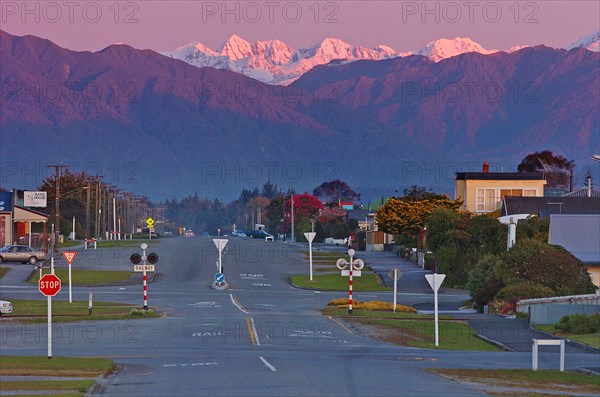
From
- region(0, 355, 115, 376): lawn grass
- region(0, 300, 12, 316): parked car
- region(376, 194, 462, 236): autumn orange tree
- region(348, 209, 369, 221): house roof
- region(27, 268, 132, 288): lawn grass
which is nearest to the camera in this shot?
region(0, 355, 115, 376): lawn grass

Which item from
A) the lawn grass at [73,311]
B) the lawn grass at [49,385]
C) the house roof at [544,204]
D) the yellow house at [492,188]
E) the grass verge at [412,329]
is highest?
the yellow house at [492,188]

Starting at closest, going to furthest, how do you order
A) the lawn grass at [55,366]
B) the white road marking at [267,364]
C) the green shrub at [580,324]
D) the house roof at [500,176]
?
the lawn grass at [55,366]
the white road marking at [267,364]
the green shrub at [580,324]
the house roof at [500,176]

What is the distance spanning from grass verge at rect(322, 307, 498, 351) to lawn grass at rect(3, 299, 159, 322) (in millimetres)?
9225

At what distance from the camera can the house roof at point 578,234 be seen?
218ft

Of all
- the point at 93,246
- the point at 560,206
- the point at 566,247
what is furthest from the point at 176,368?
the point at 93,246

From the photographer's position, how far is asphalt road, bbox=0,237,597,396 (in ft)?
84.8

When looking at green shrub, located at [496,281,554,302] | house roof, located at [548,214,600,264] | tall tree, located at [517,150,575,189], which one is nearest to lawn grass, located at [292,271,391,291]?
house roof, located at [548,214,600,264]

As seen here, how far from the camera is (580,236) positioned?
67062 mm

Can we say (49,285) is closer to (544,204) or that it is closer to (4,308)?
(4,308)

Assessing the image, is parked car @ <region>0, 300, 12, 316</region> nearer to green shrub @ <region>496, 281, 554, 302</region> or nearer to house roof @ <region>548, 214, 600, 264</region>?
green shrub @ <region>496, 281, 554, 302</region>

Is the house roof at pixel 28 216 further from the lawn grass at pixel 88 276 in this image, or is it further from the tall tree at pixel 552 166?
the tall tree at pixel 552 166

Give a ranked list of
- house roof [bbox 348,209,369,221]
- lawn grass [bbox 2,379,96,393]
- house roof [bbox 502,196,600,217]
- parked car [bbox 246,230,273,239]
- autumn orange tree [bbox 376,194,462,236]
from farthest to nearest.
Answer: house roof [bbox 348,209,369,221], parked car [bbox 246,230,273,239], autumn orange tree [bbox 376,194,462,236], house roof [bbox 502,196,600,217], lawn grass [bbox 2,379,96,393]

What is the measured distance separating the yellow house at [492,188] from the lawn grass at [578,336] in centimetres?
6337

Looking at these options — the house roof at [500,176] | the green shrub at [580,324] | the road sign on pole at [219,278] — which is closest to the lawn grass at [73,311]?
the road sign on pole at [219,278]
